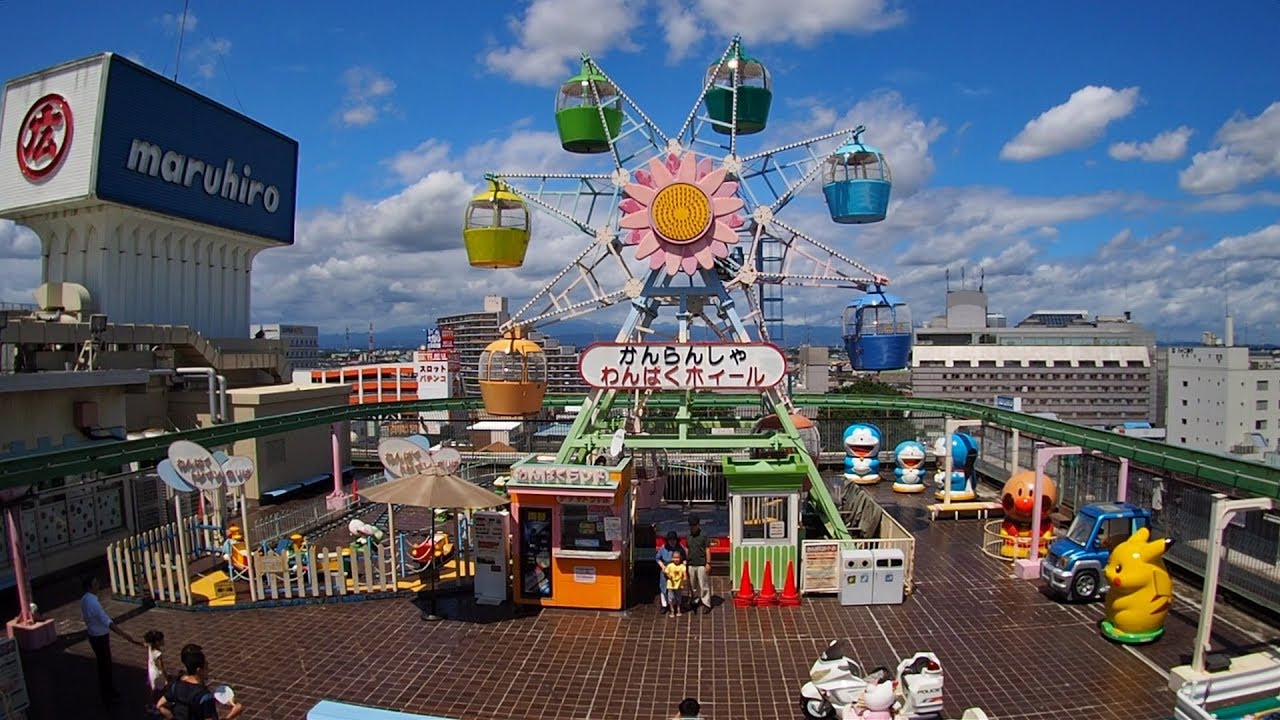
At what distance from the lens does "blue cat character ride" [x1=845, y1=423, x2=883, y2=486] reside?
963 inches

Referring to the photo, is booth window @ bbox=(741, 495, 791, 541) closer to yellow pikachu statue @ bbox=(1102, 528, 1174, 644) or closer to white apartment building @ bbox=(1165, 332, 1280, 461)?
yellow pikachu statue @ bbox=(1102, 528, 1174, 644)

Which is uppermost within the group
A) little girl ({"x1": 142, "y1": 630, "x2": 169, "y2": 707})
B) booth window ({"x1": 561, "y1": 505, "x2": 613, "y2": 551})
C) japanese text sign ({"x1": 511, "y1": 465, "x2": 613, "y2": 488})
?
japanese text sign ({"x1": 511, "y1": 465, "x2": 613, "y2": 488})

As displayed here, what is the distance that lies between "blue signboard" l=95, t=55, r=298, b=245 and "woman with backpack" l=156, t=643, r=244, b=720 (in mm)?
20337

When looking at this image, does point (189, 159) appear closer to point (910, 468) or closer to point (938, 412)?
point (910, 468)

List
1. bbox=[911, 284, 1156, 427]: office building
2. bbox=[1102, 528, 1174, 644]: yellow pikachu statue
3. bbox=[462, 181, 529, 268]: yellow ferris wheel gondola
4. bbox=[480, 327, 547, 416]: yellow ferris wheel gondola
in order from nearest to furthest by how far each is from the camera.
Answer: bbox=[1102, 528, 1174, 644]: yellow pikachu statue → bbox=[480, 327, 547, 416]: yellow ferris wheel gondola → bbox=[462, 181, 529, 268]: yellow ferris wheel gondola → bbox=[911, 284, 1156, 427]: office building

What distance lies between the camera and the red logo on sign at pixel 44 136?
22547 mm

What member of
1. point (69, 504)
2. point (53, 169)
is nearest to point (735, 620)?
point (69, 504)

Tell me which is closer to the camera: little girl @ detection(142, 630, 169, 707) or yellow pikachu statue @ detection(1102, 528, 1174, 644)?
little girl @ detection(142, 630, 169, 707)

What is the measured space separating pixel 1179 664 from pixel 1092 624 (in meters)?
1.68

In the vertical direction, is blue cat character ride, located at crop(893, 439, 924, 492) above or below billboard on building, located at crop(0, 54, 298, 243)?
below

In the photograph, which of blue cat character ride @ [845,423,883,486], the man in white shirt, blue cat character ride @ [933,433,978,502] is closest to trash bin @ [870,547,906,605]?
blue cat character ride @ [933,433,978,502]

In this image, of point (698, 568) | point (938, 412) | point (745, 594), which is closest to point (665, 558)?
point (698, 568)

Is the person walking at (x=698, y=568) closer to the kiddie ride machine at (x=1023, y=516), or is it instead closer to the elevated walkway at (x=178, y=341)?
the kiddie ride machine at (x=1023, y=516)

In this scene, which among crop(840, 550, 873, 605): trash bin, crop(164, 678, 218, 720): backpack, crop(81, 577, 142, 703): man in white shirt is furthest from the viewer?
crop(840, 550, 873, 605): trash bin
